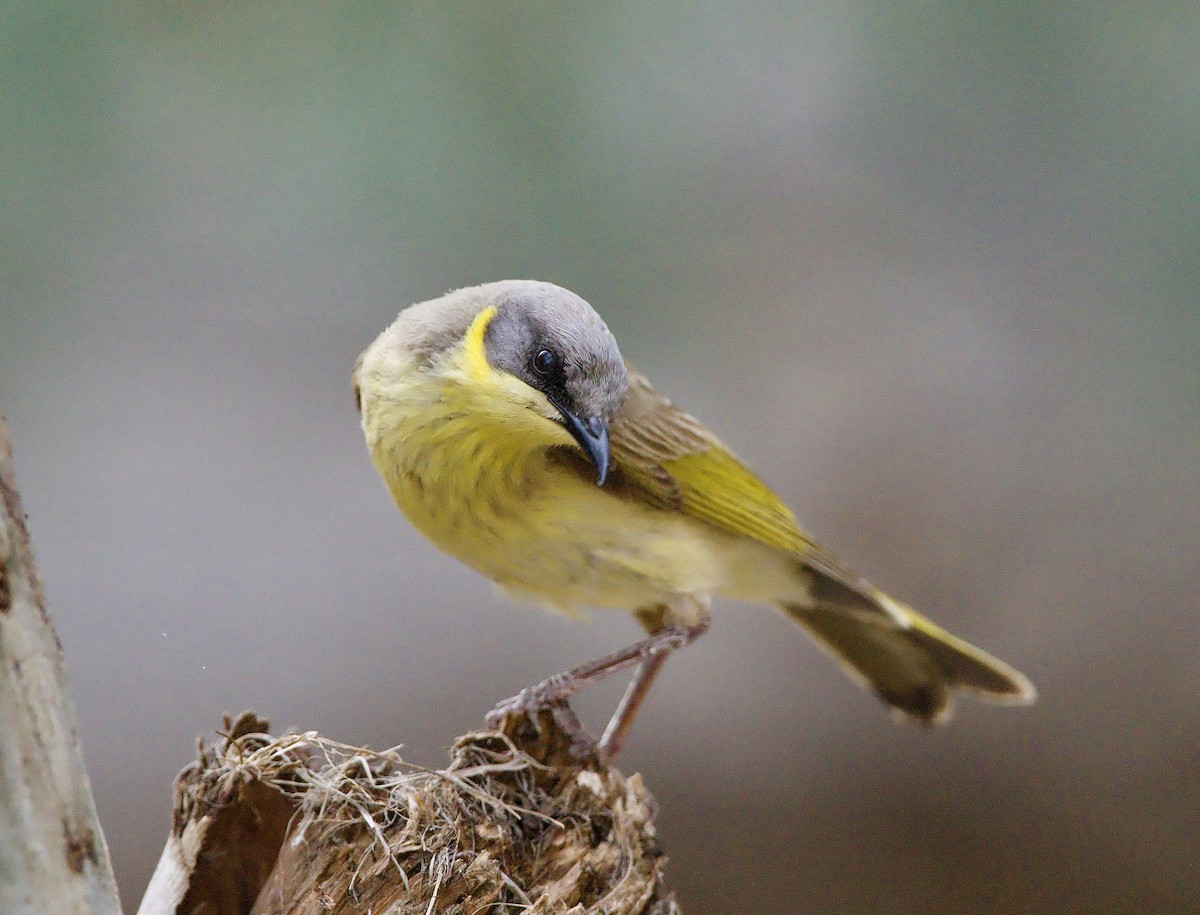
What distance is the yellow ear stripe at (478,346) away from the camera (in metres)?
2.25

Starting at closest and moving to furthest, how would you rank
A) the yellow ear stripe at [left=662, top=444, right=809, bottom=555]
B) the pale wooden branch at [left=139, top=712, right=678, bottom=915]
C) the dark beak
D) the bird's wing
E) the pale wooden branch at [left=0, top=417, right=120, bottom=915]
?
1. the pale wooden branch at [left=0, top=417, right=120, bottom=915]
2. the pale wooden branch at [left=139, top=712, right=678, bottom=915]
3. the dark beak
4. the bird's wing
5. the yellow ear stripe at [left=662, top=444, right=809, bottom=555]

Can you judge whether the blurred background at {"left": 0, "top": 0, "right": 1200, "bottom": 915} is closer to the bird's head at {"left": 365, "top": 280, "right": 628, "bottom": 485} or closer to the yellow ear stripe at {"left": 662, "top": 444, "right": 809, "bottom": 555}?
the yellow ear stripe at {"left": 662, "top": 444, "right": 809, "bottom": 555}

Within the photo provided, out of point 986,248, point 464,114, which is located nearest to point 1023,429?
point 986,248

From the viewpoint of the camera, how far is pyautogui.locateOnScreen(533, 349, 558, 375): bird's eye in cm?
217

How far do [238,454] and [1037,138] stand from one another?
3.00 meters

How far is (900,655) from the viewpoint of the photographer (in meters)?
3.17

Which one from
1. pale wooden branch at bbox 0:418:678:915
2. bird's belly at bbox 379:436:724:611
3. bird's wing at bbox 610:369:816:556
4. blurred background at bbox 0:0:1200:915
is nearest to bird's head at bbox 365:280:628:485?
bird's belly at bbox 379:436:724:611

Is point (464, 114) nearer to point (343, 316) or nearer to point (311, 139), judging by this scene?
point (311, 139)

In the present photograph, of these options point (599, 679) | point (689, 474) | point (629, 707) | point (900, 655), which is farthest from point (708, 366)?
point (599, 679)

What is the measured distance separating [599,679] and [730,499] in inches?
20.5

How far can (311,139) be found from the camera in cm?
372

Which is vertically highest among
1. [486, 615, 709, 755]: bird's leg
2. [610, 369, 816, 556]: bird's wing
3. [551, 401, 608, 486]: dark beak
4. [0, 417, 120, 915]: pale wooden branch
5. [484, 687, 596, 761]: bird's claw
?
[610, 369, 816, 556]: bird's wing

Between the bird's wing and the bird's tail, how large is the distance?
292mm

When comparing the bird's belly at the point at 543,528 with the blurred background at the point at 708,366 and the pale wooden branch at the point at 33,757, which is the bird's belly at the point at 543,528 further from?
the blurred background at the point at 708,366
